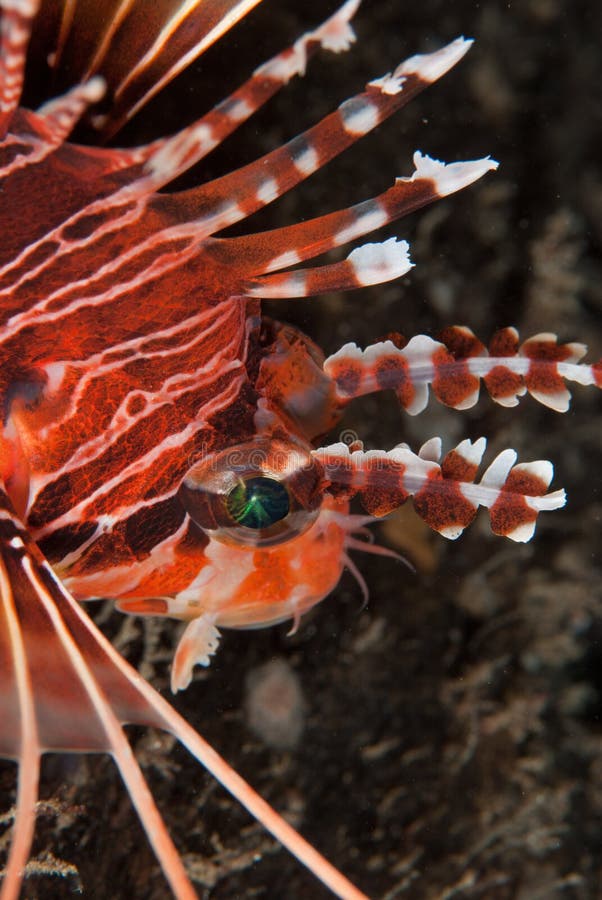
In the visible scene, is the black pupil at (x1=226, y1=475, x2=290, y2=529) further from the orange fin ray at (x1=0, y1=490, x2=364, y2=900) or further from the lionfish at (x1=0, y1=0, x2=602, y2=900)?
the orange fin ray at (x1=0, y1=490, x2=364, y2=900)

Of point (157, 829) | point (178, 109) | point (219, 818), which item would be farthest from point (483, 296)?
point (157, 829)

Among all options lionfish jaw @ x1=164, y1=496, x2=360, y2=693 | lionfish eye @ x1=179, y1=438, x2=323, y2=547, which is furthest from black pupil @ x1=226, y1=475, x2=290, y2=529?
lionfish jaw @ x1=164, y1=496, x2=360, y2=693

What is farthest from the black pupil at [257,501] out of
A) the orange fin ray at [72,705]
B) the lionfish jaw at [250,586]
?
the orange fin ray at [72,705]

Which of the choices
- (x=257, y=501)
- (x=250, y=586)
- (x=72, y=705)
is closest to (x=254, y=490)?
(x=257, y=501)

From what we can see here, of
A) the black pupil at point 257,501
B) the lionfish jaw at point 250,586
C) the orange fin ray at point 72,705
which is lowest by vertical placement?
the lionfish jaw at point 250,586

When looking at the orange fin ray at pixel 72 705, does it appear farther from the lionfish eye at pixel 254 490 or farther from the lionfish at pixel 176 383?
the lionfish eye at pixel 254 490

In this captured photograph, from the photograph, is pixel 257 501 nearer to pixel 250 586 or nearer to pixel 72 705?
pixel 250 586

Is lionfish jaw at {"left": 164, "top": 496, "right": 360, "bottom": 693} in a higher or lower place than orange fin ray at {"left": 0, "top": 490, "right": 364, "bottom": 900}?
lower
